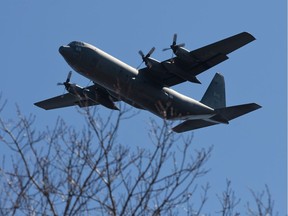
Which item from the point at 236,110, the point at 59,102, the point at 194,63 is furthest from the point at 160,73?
the point at 59,102

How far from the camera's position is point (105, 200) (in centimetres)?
1186

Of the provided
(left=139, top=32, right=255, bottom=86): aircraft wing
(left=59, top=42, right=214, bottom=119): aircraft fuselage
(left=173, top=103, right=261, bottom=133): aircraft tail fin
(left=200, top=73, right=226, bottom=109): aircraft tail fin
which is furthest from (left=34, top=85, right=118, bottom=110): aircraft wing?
(left=173, top=103, right=261, bottom=133): aircraft tail fin

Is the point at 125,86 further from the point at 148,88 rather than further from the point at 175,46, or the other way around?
the point at 175,46

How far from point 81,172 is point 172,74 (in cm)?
2310

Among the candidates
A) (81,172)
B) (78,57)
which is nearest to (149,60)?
(78,57)

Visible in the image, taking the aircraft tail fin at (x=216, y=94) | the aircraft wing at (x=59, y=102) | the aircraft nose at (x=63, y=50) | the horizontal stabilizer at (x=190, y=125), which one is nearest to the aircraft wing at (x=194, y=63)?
the horizontal stabilizer at (x=190, y=125)

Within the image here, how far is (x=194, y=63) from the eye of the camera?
33.9 meters

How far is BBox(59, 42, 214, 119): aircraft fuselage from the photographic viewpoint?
32.5m

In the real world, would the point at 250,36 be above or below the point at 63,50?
below

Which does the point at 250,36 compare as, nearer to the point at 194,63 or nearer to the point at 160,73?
the point at 194,63

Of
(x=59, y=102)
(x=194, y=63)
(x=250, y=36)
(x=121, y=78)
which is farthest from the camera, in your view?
(x=59, y=102)

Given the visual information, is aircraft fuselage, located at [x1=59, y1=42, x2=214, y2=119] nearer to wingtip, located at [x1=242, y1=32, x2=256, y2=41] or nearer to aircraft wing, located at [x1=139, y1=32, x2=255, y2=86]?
aircraft wing, located at [x1=139, y1=32, x2=255, y2=86]

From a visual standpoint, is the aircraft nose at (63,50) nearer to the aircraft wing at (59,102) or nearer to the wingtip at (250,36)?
the aircraft wing at (59,102)

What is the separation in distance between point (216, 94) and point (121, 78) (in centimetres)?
956
